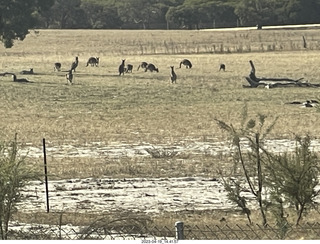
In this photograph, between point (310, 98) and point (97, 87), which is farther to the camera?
point (97, 87)

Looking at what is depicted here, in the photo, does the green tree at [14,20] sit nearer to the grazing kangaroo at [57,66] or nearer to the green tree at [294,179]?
the grazing kangaroo at [57,66]

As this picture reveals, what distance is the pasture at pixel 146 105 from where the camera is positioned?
18.7 meters

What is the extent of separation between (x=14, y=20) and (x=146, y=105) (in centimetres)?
1728

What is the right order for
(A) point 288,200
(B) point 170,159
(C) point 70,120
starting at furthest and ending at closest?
(C) point 70,120, (B) point 170,159, (A) point 288,200

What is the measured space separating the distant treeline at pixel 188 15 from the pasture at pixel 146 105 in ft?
141

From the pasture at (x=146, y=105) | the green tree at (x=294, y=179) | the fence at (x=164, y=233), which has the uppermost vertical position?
the pasture at (x=146, y=105)

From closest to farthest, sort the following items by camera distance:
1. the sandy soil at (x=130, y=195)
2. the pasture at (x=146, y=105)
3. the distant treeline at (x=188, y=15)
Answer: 1. the sandy soil at (x=130, y=195)
2. the pasture at (x=146, y=105)
3. the distant treeline at (x=188, y=15)

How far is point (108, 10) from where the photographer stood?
384ft

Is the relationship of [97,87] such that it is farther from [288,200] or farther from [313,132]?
[288,200]

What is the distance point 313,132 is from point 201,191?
759cm

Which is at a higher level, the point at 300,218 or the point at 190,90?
the point at 190,90

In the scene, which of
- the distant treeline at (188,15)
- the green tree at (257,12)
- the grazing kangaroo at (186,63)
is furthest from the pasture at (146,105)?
the green tree at (257,12)

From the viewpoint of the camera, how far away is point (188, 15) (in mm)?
111562

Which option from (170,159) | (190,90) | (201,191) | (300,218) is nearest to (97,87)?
(190,90)
